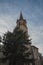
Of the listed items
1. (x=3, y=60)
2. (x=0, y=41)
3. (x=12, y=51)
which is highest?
(x=0, y=41)

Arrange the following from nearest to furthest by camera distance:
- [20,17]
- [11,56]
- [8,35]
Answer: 1. [11,56]
2. [8,35]
3. [20,17]

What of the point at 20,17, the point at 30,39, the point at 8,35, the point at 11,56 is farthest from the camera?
the point at 20,17

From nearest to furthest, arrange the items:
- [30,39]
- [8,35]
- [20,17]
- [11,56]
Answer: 1. [11,56]
2. [8,35]
3. [30,39]
4. [20,17]

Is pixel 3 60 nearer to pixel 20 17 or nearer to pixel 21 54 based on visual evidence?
pixel 21 54

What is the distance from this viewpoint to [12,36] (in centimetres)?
3625

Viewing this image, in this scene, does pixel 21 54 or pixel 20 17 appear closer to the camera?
pixel 21 54

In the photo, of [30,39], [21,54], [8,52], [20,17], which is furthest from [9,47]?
[20,17]

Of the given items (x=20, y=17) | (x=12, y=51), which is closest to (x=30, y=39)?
(x=12, y=51)

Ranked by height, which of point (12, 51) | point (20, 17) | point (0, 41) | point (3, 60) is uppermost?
point (20, 17)

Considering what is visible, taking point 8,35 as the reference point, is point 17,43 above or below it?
below

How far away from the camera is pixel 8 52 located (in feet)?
114

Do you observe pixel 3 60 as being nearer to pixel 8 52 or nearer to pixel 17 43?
pixel 8 52

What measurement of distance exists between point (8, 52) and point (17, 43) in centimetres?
314

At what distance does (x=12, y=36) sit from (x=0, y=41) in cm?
333
